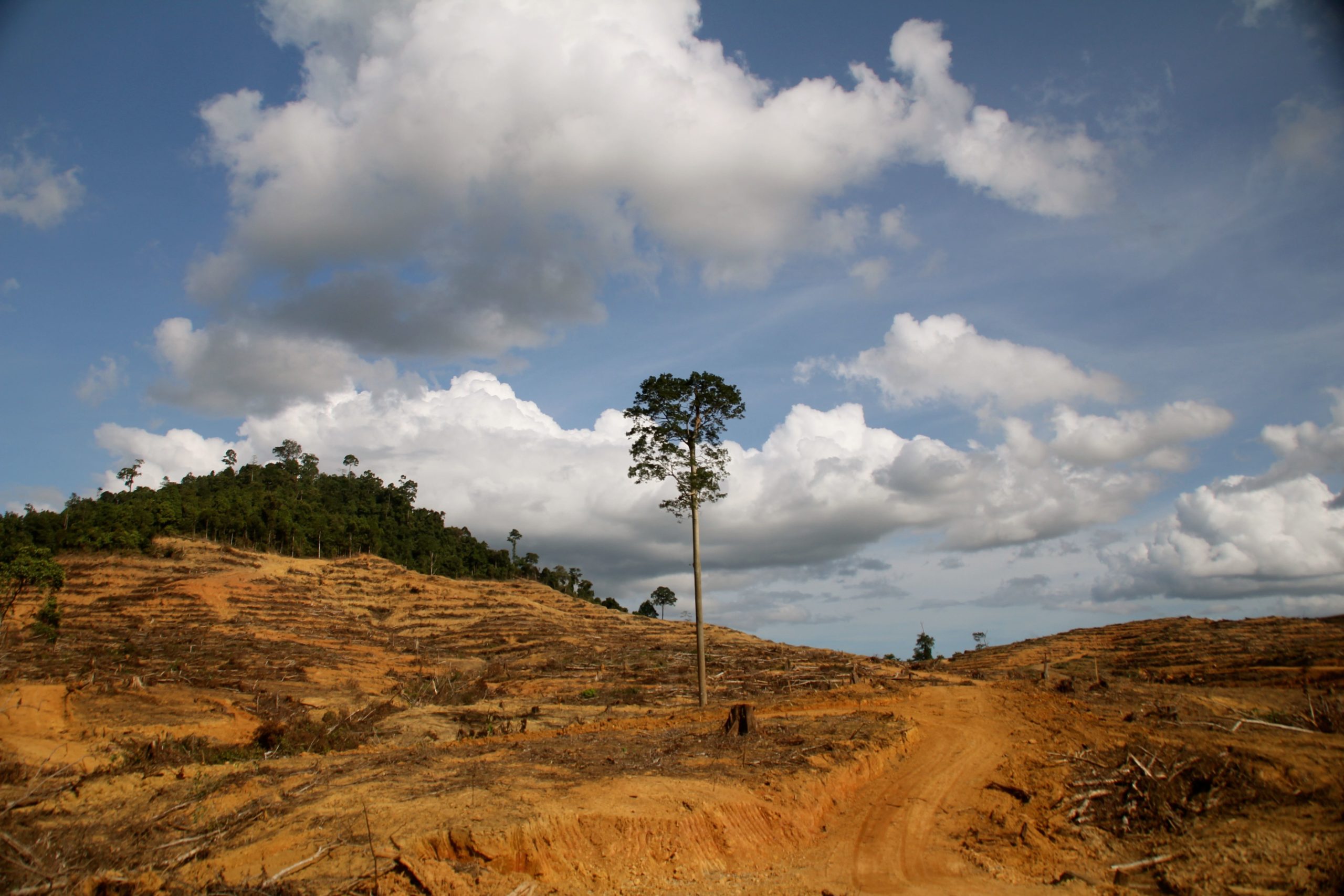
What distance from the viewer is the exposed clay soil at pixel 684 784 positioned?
8.13 m

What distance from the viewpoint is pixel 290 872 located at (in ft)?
24.1

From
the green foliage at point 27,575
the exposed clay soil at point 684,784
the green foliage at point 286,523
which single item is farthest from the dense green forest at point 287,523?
the exposed clay soil at point 684,784

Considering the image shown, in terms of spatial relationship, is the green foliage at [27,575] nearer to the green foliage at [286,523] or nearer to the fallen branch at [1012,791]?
the green foliage at [286,523]

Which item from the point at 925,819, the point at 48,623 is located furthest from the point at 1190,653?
the point at 48,623

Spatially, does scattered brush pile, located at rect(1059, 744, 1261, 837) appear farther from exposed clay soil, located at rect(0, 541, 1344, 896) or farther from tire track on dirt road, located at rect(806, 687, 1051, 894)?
tire track on dirt road, located at rect(806, 687, 1051, 894)

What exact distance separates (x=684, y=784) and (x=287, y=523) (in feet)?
274

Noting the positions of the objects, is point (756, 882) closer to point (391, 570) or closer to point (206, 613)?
point (206, 613)

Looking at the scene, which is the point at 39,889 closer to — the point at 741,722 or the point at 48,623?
the point at 741,722

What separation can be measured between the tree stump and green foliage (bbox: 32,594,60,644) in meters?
34.0

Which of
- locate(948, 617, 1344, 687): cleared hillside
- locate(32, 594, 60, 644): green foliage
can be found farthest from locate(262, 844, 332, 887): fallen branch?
locate(32, 594, 60, 644): green foliage

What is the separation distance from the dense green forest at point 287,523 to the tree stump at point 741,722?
61.8 m

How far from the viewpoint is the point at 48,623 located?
36.2 m

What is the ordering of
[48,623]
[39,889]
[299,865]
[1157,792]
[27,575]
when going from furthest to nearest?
[48,623] < [27,575] < [1157,792] < [299,865] < [39,889]

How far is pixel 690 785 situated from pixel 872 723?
6.61 metres
